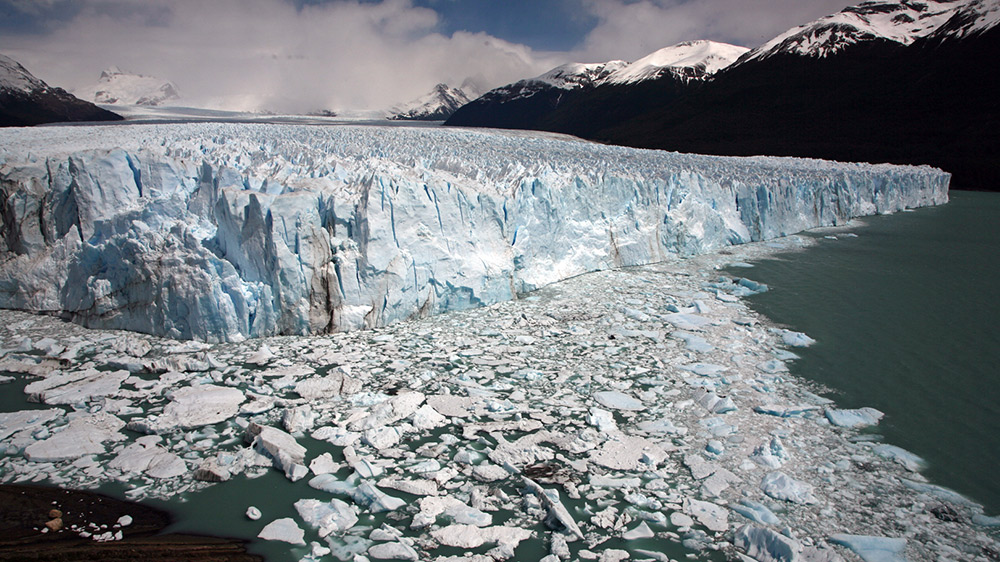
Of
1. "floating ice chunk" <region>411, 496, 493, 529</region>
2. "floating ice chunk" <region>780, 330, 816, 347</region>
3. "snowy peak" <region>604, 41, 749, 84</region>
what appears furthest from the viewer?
"snowy peak" <region>604, 41, 749, 84</region>

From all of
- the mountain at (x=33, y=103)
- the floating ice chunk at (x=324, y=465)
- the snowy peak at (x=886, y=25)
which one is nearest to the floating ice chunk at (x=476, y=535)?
the floating ice chunk at (x=324, y=465)

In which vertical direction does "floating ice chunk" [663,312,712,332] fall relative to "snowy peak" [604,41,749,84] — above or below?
below

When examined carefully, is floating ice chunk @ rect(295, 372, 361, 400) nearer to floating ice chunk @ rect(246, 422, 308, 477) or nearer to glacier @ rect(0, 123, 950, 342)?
floating ice chunk @ rect(246, 422, 308, 477)

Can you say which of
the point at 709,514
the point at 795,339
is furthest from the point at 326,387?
the point at 795,339

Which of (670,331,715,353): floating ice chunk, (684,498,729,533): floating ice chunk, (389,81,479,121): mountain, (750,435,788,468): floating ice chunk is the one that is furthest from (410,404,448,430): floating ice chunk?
(389,81,479,121): mountain

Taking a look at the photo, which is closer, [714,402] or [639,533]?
[639,533]

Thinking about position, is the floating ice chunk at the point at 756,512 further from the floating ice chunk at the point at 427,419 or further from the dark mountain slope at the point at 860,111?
the dark mountain slope at the point at 860,111

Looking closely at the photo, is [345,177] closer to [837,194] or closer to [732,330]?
[732,330]

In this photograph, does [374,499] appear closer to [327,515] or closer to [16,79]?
[327,515]
